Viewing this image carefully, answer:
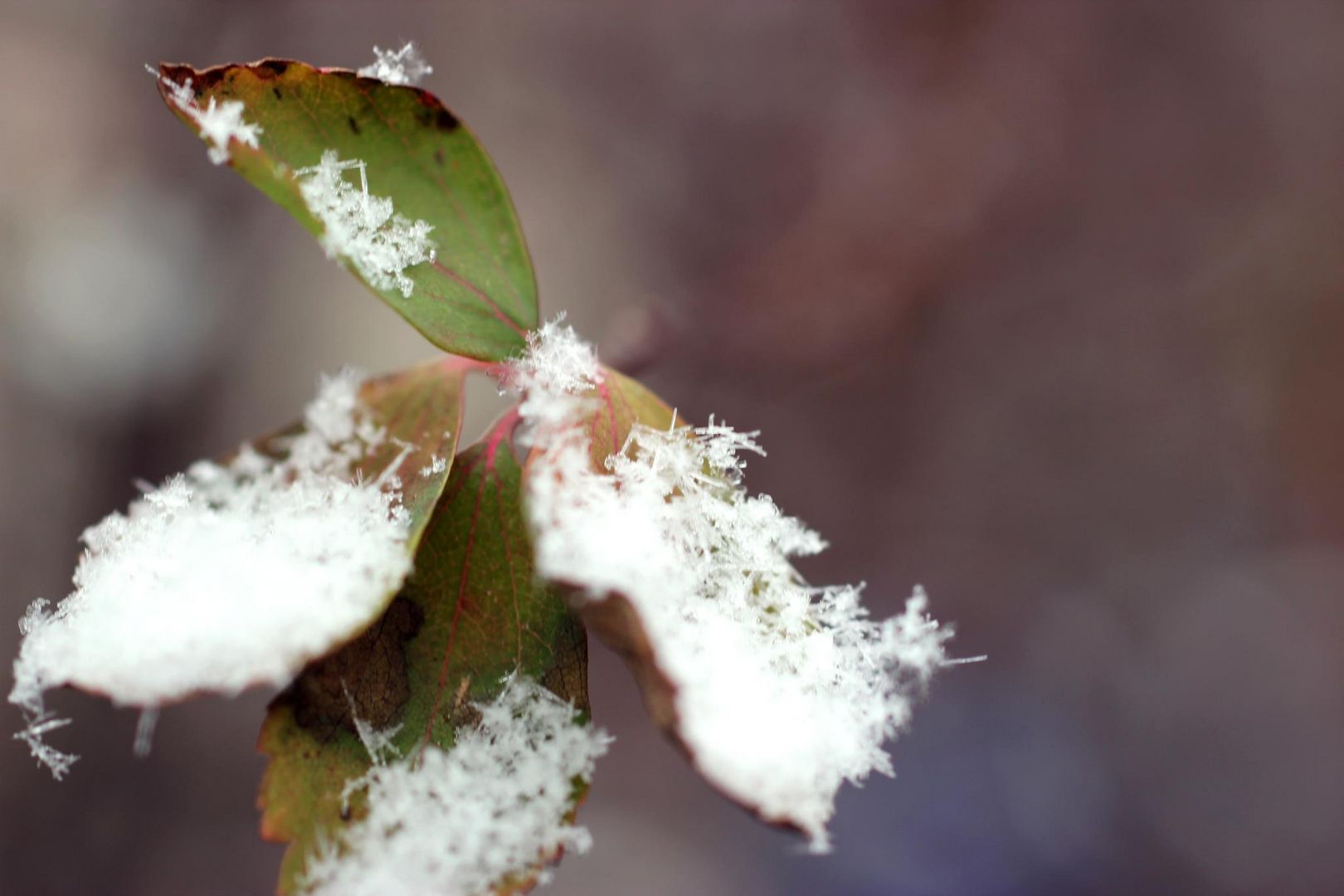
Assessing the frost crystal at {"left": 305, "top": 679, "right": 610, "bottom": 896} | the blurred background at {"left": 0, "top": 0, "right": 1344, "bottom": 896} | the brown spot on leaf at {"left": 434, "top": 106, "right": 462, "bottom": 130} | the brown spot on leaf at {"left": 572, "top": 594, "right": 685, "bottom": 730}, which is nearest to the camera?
the brown spot on leaf at {"left": 572, "top": 594, "right": 685, "bottom": 730}

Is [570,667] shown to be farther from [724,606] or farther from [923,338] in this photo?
[923,338]

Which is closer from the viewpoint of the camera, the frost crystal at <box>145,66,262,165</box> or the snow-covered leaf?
the snow-covered leaf

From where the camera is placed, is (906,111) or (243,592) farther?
(906,111)

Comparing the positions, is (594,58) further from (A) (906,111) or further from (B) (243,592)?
(B) (243,592)

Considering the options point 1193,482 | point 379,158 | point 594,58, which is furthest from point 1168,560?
point 379,158

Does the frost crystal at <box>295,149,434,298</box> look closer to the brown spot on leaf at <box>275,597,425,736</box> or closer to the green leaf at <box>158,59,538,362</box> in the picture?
the green leaf at <box>158,59,538,362</box>

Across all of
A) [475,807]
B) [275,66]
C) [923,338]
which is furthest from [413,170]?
[923,338]

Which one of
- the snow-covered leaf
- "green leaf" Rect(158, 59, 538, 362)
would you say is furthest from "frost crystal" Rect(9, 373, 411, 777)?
"green leaf" Rect(158, 59, 538, 362)

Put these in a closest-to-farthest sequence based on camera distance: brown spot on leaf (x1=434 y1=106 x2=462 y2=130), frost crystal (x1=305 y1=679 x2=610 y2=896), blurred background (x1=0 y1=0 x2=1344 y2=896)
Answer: frost crystal (x1=305 y1=679 x2=610 y2=896) → brown spot on leaf (x1=434 y1=106 x2=462 y2=130) → blurred background (x1=0 y1=0 x2=1344 y2=896)

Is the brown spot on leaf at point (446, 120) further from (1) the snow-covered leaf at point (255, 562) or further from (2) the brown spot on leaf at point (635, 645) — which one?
(2) the brown spot on leaf at point (635, 645)
